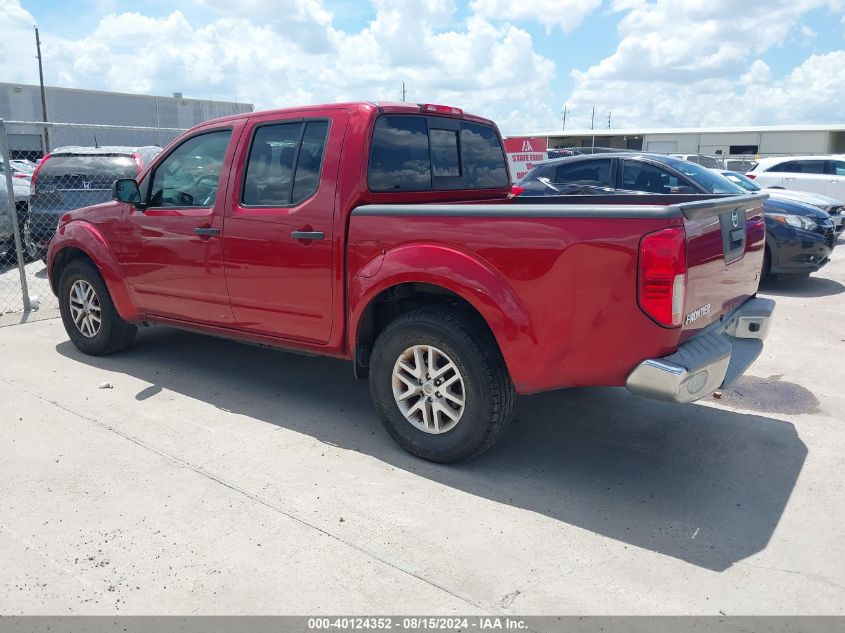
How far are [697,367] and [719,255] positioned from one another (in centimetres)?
66

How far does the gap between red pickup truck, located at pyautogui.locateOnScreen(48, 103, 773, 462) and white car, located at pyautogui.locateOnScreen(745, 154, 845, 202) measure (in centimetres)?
1217

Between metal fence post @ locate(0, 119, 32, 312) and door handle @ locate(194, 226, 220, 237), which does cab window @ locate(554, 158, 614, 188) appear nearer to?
door handle @ locate(194, 226, 220, 237)

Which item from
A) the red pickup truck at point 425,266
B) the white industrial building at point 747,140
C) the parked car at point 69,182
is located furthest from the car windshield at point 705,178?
the white industrial building at point 747,140

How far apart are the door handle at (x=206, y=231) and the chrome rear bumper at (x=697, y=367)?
297cm

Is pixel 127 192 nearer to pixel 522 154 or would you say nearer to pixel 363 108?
pixel 363 108

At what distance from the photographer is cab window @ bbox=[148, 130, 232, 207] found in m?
4.87

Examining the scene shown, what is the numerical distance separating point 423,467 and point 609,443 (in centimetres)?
120

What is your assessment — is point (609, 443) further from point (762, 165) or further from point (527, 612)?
point (762, 165)

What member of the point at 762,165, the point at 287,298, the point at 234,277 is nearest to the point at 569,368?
the point at 287,298

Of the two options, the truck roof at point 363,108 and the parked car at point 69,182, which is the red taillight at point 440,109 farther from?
the parked car at point 69,182

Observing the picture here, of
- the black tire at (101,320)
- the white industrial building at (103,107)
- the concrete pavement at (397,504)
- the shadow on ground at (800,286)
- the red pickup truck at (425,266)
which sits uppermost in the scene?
the white industrial building at (103,107)

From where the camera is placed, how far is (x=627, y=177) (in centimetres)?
858

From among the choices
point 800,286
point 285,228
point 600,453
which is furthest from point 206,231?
point 800,286

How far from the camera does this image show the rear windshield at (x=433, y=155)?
4262 mm
